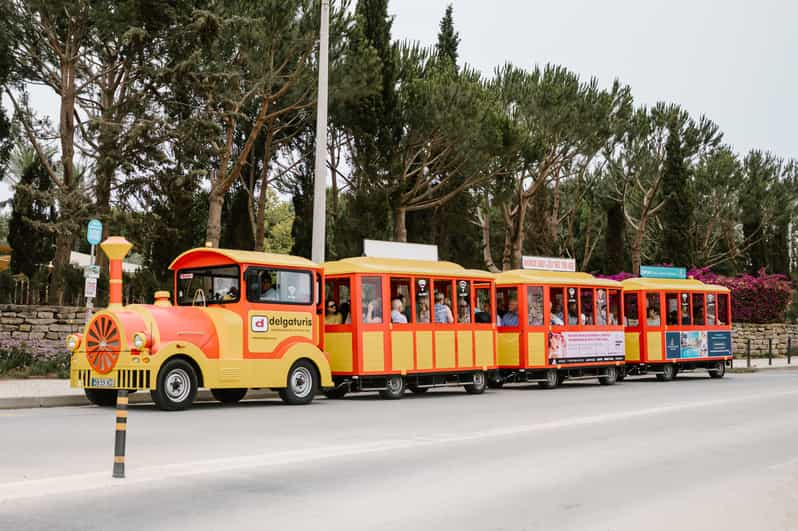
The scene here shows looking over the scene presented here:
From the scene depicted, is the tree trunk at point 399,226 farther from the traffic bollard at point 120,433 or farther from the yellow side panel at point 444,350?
the traffic bollard at point 120,433

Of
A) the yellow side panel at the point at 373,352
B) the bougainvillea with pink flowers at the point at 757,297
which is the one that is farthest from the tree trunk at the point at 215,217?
the bougainvillea with pink flowers at the point at 757,297

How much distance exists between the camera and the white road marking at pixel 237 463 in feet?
25.3

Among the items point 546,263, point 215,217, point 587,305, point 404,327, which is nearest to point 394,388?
point 404,327

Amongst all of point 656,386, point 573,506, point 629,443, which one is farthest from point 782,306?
Answer: point 573,506

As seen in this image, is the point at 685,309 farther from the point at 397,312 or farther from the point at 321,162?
the point at 321,162

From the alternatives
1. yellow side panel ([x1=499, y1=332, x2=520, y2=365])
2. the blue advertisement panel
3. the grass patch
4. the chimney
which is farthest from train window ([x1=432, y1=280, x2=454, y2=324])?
the blue advertisement panel

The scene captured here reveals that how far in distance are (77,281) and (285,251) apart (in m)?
44.9

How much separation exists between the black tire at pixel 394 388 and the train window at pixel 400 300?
1.14 meters

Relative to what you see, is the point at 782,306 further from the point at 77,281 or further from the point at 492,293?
the point at 77,281

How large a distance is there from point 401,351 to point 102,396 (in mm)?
6133

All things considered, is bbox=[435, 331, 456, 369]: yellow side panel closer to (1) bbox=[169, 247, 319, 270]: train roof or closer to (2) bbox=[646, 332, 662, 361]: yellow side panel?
(1) bbox=[169, 247, 319, 270]: train roof

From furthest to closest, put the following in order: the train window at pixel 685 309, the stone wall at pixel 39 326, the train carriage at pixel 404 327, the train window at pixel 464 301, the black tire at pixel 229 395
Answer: the train window at pixel 685 309 < the stone wall at pixel 39 326 < the train window at pixel 464 301 < the train carriage at pixel 404 327 < the black tire at pixel 229 395

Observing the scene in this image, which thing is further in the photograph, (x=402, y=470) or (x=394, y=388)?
(x=394, y=388)

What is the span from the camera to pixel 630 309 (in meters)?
27.9
